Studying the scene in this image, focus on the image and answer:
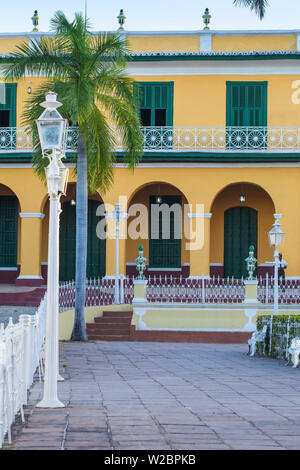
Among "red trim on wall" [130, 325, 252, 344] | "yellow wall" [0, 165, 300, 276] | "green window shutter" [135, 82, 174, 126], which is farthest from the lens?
"green window shutter" [135, 82, 174, 126]

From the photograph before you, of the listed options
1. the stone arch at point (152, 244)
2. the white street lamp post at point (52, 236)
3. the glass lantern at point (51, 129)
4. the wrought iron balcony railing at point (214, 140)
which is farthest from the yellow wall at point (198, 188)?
the glass lantern at point (51, 129)

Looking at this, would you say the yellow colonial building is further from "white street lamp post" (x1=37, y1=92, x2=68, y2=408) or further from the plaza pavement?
"white street lamp post" (x1=37, y1=92, x2=68, y2=408)

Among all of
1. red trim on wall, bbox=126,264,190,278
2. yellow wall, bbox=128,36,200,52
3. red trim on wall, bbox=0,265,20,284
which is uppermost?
yellow wall, bbox=128,36,200,52

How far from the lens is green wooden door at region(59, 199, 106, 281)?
23.5 m

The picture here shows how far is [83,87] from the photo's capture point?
14570mm

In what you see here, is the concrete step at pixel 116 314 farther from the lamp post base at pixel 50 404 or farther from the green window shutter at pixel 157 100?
the lamp post base at pixel 50 404

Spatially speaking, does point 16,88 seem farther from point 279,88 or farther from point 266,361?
point 266,361

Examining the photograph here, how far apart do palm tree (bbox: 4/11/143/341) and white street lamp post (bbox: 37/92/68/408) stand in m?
6.95

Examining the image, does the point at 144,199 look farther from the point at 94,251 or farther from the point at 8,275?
the point at 8,275

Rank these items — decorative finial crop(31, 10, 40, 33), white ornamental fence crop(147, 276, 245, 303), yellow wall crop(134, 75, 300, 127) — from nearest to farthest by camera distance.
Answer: white ornamental fence crop(147, 276, 245, 303) → yellow wall crop(134, 75, 300, 127) → decorative finial crop(31, 10, 40, 33)

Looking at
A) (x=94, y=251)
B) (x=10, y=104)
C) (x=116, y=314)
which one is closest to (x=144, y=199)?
(x=94, y=251)

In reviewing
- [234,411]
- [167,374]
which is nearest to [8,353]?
[234,411]

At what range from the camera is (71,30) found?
49.5 feet

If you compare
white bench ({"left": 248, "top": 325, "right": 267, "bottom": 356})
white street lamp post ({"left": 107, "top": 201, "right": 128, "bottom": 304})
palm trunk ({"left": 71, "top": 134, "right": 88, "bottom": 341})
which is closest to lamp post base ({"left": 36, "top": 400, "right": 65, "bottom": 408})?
white bench ({"left": 248, "top": 325, "right": 267, "bottom": 356})
